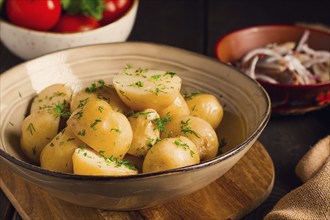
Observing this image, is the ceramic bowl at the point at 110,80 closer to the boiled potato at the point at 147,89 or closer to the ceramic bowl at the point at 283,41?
the boiled potato at the point at 147,89

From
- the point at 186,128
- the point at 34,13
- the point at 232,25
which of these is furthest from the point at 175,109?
the point at 232,25

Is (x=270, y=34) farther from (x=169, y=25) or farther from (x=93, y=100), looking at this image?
(x=93, y=100)

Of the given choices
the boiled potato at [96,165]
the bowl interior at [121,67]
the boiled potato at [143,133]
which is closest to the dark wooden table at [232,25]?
the bowl interior at [121,67]

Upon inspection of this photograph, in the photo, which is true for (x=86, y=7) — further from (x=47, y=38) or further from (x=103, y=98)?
(x=103, y=98)

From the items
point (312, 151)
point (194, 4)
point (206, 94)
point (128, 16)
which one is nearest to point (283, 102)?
point (312, 151)

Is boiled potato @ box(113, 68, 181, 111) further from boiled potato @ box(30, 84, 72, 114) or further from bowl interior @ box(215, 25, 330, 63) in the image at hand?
bowl interior @ box(215, 25, 330, 63)

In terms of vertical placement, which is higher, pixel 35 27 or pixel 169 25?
pixel 35 27
